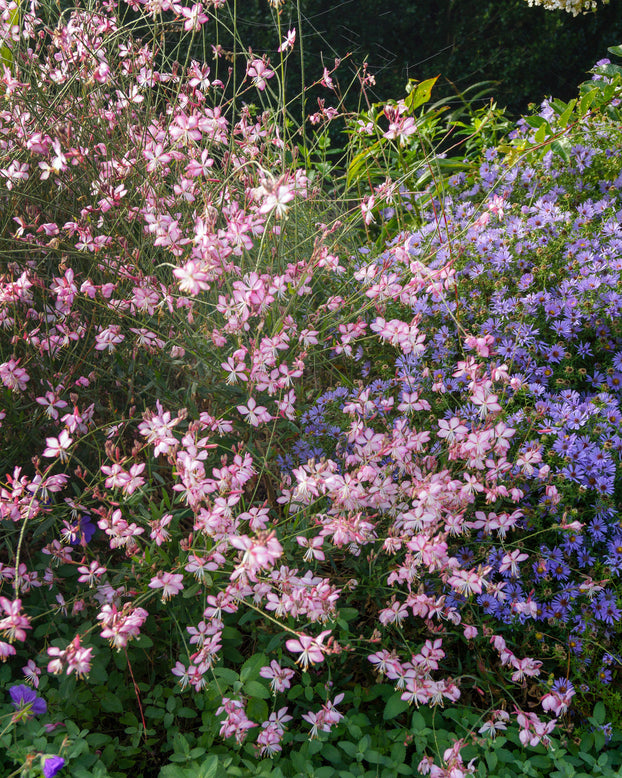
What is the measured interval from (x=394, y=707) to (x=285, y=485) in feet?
1.93

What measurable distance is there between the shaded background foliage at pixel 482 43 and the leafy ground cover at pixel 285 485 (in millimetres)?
4554

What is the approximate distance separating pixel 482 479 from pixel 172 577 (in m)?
0.80

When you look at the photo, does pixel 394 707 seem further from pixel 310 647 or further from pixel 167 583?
pixel 167 583

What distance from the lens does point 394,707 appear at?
1642mm

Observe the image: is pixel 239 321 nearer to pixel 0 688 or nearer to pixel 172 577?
pixel 172 577

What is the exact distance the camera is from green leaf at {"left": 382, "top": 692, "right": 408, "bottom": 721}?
1.62 m

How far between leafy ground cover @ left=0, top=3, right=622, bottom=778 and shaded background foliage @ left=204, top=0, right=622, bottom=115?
455cm

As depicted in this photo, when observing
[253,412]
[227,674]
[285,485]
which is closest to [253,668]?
[227,674]

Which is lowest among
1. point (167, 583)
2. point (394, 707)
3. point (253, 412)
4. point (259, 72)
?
point (394, 707)

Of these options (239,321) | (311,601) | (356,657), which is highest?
(239,321)

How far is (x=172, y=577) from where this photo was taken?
1.53 meters

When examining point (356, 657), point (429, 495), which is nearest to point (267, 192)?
point (429, 495)

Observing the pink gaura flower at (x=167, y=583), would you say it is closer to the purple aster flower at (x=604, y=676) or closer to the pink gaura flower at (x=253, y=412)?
the pink gaura flower at (x=253, y=412)

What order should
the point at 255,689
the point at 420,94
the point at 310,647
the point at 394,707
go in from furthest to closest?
1. the point at 420,94
2. the point at 394,707
3. the point at 255,689
4. the point at 310,647
